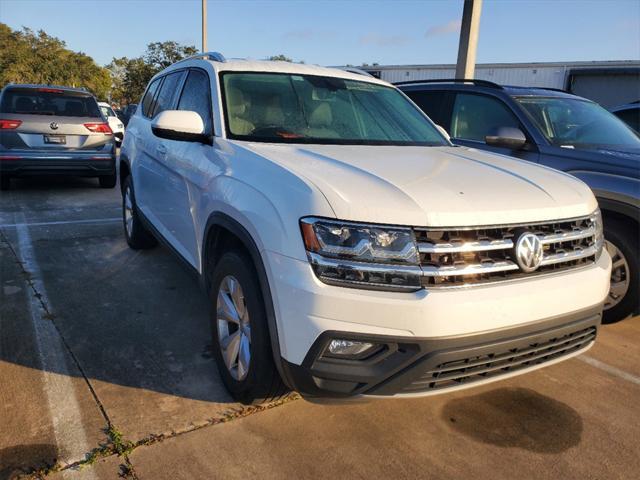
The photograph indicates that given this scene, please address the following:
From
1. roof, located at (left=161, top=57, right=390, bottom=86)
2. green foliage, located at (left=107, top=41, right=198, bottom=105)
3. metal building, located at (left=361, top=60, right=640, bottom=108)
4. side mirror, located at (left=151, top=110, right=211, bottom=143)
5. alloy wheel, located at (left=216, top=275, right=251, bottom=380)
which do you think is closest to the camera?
alloy wheel, located at (left=216, top=275, right=251, bottom=380)

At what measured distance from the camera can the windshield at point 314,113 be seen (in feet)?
10.6

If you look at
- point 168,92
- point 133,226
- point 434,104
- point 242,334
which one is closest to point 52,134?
point 133,226

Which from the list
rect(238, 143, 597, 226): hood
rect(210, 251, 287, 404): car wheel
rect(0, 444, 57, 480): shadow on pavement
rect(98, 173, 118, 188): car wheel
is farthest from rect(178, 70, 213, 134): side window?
rect(98, 173, 118, 188): car wheel

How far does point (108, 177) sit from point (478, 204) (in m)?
8.43

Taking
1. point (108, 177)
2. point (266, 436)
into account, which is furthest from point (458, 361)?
point (108, 177)

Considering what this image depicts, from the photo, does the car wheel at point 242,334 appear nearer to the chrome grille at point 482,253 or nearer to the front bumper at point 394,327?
the front bumper at point 394,327

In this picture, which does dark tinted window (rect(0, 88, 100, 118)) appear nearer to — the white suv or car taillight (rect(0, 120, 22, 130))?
car taillight (rect(0, 120, 22, 130))

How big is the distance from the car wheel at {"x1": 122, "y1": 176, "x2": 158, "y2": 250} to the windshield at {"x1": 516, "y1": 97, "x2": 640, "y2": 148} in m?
3.76

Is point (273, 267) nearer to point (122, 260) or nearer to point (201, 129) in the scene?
point (201, 129)

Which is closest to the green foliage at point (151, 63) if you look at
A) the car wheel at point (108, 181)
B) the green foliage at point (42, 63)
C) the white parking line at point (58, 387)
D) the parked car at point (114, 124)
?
the green foliage at point (42, 63)

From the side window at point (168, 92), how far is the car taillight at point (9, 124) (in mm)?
4276

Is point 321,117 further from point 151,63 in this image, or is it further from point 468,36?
point 151,63

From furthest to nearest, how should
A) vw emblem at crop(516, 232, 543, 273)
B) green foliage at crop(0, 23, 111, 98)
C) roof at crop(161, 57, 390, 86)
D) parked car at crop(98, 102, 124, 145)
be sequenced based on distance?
green foliage at crop(0, 23, 111, 98)
parked car at crop(98, 102, 124, 145)
roof at crop(161, 57, 390, 86)
vw emblem at crop(516, 232, 543, 273)

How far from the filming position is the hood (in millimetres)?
2127
